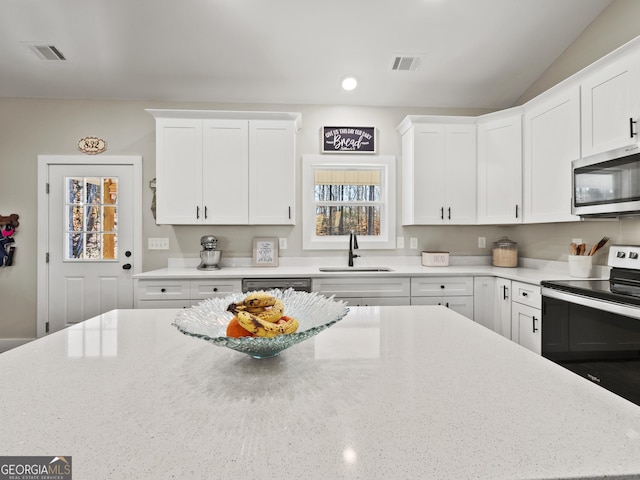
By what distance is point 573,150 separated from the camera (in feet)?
8.32

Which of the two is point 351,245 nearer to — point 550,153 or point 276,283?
point 276,283

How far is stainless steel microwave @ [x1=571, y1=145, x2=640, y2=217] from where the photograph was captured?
6.47ft

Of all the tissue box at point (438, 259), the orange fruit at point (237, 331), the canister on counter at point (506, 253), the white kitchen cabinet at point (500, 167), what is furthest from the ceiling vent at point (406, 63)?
the orange fruit at point (237, 331)

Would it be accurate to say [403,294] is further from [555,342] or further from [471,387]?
[471,387]

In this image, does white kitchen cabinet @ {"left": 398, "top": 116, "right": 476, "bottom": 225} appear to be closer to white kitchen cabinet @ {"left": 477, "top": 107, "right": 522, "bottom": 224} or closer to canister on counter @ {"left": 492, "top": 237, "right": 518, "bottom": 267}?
white kitchen cabinet @ {"left": 477, "top": 107, "right": 522, "bottom": 224}

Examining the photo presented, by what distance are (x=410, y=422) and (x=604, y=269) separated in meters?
2.87

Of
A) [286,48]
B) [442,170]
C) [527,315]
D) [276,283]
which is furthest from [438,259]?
[286,48]

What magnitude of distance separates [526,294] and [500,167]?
4.10 feet

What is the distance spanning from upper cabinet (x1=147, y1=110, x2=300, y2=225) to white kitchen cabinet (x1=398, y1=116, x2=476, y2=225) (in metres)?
1.20

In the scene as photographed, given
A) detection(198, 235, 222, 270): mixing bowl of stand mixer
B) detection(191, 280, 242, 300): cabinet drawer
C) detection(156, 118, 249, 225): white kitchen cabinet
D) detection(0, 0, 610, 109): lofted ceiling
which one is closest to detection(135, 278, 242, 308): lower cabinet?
detection(191, 280, 242, 300): cabinet drawer

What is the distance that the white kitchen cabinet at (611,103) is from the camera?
2.10m

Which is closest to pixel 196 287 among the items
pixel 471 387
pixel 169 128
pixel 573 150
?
pixel 169 128

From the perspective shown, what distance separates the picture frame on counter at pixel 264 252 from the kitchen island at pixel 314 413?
2.51 metres

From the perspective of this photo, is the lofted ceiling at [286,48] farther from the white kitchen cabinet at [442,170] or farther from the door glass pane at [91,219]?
the door glass pane at [91,219]
